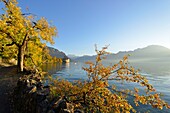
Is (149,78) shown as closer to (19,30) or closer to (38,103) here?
(19,30)

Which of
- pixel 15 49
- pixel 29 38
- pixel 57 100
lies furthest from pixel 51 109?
pixel 15 49

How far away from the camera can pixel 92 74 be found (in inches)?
469

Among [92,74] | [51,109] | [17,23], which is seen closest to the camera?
[51,109]

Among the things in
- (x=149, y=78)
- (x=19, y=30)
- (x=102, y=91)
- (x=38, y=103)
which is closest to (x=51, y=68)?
(x=149, y=78)

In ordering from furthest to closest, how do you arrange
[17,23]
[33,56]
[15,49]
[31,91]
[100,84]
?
[33,56]
[15,49]
[17,23]
[31,91]
[100,84]

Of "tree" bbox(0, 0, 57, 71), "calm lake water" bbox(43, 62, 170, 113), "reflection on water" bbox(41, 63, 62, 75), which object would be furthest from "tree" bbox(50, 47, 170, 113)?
"reflection on water" bbox(41, 63, 62, 75)

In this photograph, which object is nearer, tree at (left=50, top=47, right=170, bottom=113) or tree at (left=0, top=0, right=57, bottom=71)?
tree at (left=50, top=47, right=170, bottom=113)

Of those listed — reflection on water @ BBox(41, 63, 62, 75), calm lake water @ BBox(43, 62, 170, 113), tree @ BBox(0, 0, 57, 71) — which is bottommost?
calm lake water @ BBox(43, 62, 170, 113)

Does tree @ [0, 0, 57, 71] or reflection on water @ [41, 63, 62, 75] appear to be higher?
tree @ [0, 0, 57, 71]

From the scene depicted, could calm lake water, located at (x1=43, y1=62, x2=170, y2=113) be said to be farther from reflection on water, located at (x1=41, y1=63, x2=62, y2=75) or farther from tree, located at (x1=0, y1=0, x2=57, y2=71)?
tree, located at (x1=0, y1=0, x2=57, y2=71)

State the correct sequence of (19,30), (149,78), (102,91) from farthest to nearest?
(149,78), (19,30), (102,91)

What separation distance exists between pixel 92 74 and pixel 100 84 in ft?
3.65

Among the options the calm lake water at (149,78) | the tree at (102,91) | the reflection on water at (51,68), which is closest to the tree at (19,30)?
the calm lake water at (149,78)

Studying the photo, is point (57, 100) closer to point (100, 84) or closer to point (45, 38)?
point (100, 84)
